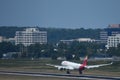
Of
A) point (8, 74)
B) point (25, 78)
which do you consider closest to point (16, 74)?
Result: point (8, 74)

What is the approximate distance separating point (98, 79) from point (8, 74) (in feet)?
70.6

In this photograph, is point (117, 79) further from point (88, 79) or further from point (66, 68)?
point (66, 68)

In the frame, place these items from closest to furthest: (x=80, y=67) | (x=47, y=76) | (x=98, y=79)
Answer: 1. (x=98, y=79)
2. (x=47, y=76)
3. (x=80, y=67)

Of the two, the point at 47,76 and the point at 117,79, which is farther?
the point at 47,76

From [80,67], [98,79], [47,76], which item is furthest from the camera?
[80,67]

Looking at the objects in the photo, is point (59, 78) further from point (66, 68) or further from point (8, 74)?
point (66, 68)

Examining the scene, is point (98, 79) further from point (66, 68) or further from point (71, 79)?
point (66, 68)

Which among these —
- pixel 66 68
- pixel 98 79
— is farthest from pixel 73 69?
pixel 98 79

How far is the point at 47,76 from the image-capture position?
121625 mm

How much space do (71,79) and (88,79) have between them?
3.03m

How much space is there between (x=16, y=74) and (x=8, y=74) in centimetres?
159

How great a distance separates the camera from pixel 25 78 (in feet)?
383

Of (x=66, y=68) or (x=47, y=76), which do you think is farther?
(x=66, y=68)

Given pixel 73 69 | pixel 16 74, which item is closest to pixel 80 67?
pixel 73 69
